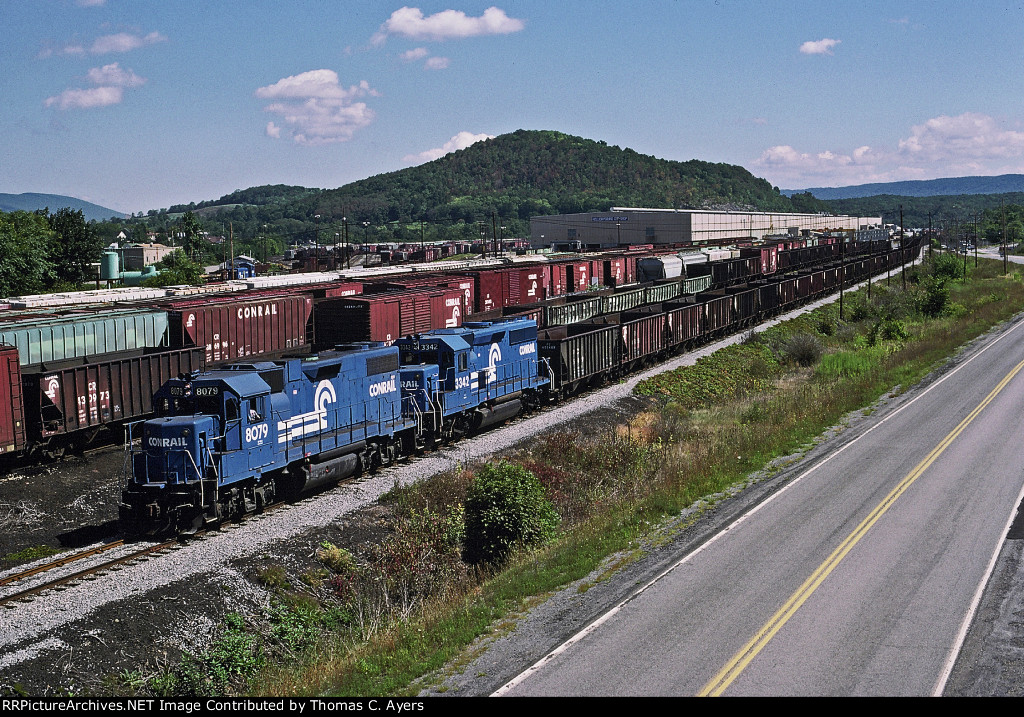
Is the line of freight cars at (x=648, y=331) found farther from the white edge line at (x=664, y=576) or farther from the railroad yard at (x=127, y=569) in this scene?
the white edge line at (x=664, y=576)

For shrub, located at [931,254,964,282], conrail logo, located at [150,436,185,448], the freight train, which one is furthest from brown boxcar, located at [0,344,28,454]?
shrub, located at [931,254,964,282]

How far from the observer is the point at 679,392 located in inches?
1737

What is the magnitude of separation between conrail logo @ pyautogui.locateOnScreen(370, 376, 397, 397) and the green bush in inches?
220

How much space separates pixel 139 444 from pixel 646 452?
1626cm

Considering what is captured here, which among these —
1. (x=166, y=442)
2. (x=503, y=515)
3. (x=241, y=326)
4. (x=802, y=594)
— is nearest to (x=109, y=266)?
(x=241, y=326)

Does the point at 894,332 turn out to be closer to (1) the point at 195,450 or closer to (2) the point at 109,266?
(1) the point at 195,450

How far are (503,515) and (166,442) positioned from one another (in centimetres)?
816

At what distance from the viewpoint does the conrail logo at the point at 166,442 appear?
69.5 ft

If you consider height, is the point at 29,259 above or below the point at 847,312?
above

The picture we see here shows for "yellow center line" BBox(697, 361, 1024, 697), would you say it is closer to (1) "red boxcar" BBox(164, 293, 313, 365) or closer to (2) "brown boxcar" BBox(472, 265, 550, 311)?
(1) "red boxcar" BBox(164, 293, 313, 365)

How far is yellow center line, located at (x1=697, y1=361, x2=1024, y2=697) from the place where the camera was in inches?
549

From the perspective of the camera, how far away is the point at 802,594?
1748cm
